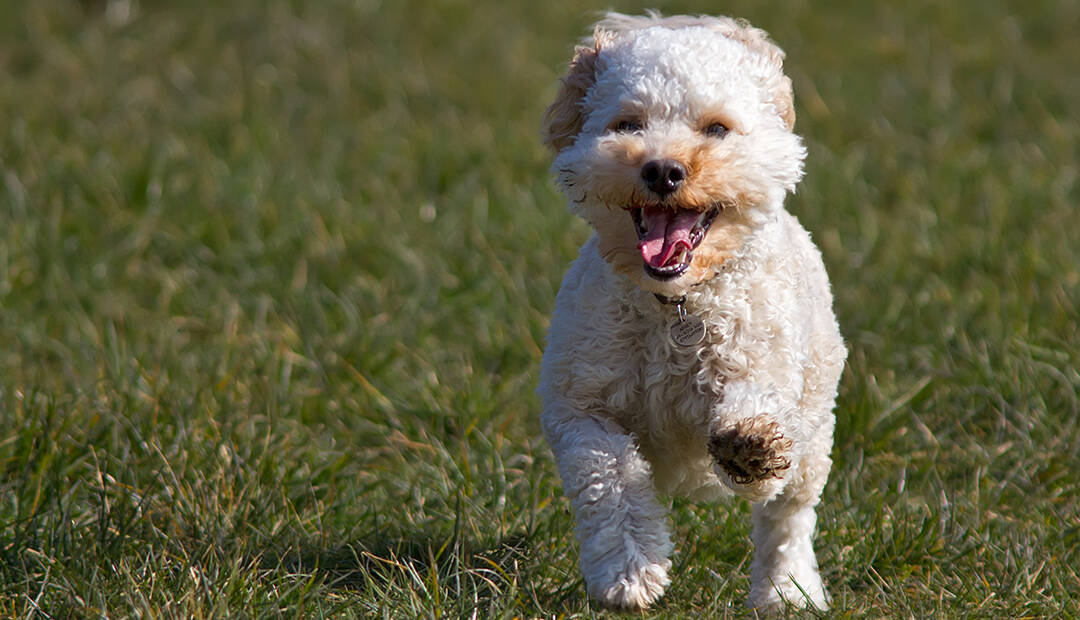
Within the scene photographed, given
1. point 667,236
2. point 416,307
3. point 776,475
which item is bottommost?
point 416,307

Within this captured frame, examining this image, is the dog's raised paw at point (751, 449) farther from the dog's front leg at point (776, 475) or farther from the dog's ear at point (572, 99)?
the dog's ear at point (572, 99)

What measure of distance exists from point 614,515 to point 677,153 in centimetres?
85

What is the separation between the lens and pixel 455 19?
9.34m

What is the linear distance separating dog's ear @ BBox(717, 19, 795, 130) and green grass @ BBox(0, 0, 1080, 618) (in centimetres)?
116

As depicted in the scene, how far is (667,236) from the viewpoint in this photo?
11.2 ft

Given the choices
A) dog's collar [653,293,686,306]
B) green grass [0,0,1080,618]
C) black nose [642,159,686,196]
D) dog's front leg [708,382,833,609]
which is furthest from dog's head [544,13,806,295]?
green grass [0,0,1080,618]

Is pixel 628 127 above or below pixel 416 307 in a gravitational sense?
above

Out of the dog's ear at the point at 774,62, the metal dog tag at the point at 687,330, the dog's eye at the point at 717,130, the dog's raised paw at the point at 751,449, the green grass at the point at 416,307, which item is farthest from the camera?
the green grass at the point at 416,307

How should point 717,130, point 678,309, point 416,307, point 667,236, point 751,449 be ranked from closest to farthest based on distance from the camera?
point 751,449
point 667,236
point 717,130
point 678,309
point 416,307

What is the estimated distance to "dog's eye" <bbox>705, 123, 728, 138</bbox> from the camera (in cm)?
351

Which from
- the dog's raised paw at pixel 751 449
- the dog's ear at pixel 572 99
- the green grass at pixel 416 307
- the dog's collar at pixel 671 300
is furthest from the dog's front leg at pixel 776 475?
the dog's ear at pixel 572 99

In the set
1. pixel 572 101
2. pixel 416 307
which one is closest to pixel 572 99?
pixel 572 101

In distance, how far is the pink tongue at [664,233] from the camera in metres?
3.37

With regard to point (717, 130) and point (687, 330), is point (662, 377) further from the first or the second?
point (717, 130)
